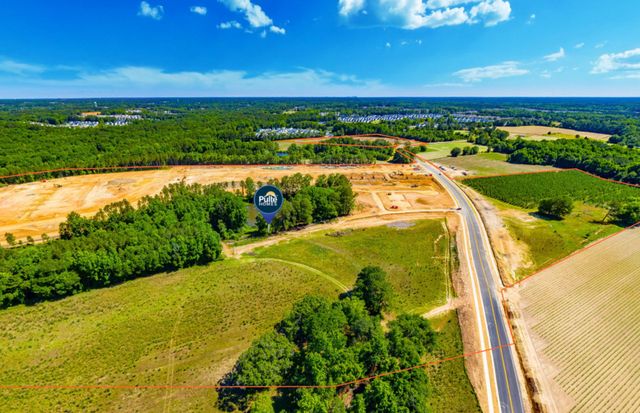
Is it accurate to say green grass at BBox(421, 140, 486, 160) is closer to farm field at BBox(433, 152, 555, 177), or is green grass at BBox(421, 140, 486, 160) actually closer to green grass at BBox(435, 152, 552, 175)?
farm field at BBox(433, 152, 555, 177)

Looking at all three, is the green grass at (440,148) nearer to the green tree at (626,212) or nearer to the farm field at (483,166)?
the farm field at (483,166)

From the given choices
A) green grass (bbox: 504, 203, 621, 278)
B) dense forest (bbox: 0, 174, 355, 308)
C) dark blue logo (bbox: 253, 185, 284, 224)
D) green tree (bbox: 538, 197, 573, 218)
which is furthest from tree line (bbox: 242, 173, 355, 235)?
green tree (bbox: 538, 197, 573, 218)

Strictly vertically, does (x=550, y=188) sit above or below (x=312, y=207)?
below

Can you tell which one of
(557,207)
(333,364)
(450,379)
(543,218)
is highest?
(557,207)

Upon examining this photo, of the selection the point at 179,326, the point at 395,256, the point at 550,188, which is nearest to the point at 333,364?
the point at 179,326

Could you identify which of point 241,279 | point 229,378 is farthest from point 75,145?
point 229,378

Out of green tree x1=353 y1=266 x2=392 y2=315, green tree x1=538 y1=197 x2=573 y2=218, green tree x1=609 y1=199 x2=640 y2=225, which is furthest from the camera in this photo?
green tree x1=538 y1=197 x2=573 y2=218

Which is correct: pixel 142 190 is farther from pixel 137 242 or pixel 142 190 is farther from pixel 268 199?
pixel 268 199
